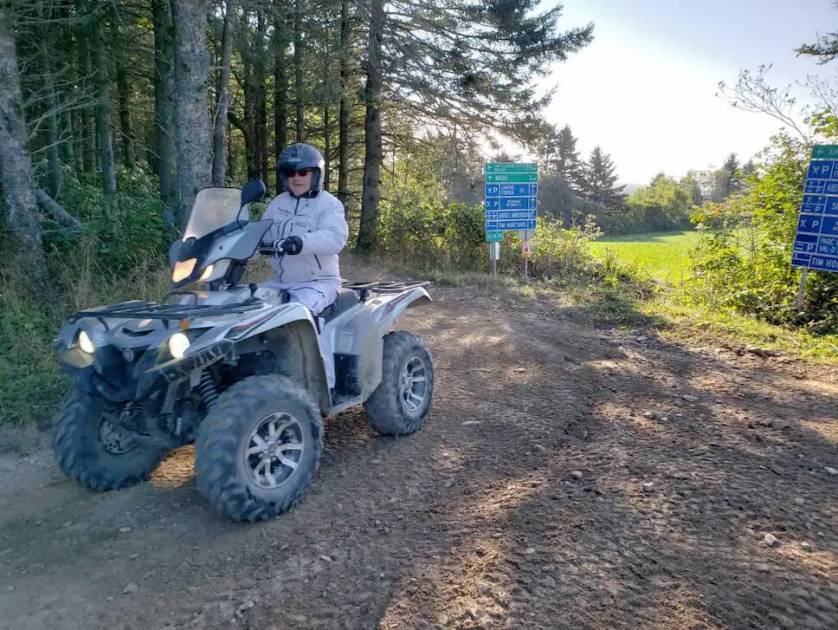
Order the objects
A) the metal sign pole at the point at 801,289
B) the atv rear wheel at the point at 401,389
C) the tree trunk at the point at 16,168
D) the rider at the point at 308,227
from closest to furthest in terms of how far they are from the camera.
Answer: the rider at the point at 308,227
the atv rear wheel at the point at 401,389
the tree trunk at the point at 16,168
the metal sign pole at the point at 801,289

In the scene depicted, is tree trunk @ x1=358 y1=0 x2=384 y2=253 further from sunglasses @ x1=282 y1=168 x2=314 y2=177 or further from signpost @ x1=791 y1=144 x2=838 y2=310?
sunglasses @ x1=282 y1=168 x2=314 y2=177

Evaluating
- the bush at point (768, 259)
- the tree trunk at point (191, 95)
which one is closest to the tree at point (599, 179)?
the bush at point (768, 259)

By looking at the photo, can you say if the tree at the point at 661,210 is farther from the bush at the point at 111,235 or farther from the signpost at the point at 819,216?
the bush at the point at 111,235

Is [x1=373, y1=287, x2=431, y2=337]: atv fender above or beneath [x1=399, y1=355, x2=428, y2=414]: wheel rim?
above

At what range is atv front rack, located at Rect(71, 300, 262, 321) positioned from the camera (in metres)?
3.31

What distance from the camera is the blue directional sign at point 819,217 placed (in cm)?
877

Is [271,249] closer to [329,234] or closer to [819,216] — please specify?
[329,234]

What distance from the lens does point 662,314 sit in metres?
9.56

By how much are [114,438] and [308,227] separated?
6.26 feet

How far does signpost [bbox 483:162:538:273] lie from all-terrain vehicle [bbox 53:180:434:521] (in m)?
8.60

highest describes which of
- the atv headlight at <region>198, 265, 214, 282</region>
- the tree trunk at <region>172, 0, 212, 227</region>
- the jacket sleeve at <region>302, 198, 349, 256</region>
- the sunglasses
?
the tree trunk at <region>172, 0, 212, 227</region>

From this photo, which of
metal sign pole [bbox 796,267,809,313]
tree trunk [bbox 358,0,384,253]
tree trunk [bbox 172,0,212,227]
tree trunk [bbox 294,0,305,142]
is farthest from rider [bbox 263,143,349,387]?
tree trunk [bbox 294,0,305,142]

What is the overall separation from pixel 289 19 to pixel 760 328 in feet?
38.1

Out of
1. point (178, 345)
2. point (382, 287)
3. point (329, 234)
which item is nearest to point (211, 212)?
point (329, 234)
